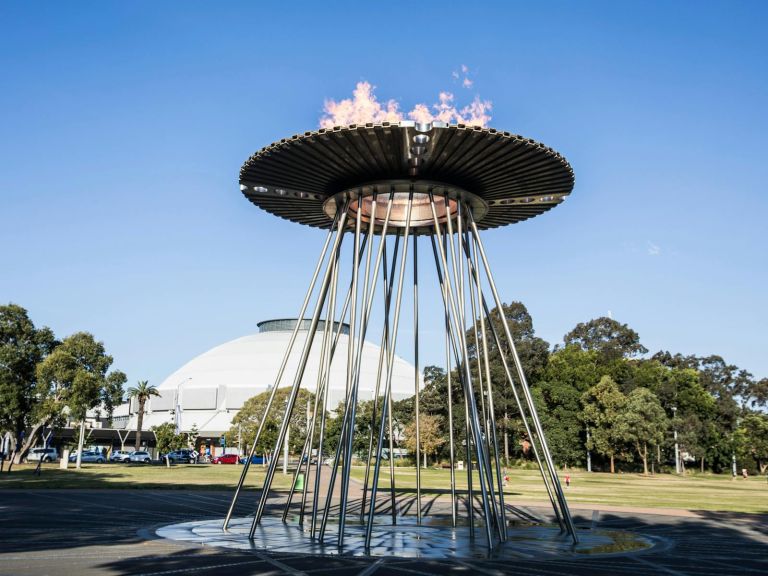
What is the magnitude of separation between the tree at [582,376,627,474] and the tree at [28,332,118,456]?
131 ft

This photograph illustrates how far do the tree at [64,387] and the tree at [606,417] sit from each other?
131 ft

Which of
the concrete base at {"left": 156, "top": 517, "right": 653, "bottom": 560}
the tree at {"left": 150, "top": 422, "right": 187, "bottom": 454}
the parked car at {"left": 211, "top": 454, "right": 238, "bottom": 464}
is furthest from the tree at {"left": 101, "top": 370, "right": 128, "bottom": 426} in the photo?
the concrete base at {"left": 156, "top": 517, "right": 653, "bottom": 560}

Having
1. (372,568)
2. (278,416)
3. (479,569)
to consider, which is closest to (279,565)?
(372,568)

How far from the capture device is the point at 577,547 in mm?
11094

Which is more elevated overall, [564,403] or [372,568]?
[564,403]

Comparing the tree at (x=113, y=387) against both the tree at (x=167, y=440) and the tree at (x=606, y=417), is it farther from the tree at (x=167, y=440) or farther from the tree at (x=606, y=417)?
the tree at (x=606, y=417)

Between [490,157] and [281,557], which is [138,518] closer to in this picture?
[281,557]

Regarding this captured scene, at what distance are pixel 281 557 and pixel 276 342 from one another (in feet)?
328

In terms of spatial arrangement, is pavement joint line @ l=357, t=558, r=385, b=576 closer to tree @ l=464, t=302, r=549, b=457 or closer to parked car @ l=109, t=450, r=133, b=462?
tree @ l=464, t=302, r=549, b=457

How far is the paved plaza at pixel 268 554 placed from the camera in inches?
340

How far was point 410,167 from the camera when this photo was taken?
39.8 ft

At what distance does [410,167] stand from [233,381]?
89.3 m

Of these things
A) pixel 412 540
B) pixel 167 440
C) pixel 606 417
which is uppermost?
pixel 606 417

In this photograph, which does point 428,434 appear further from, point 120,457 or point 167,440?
point 120,457
